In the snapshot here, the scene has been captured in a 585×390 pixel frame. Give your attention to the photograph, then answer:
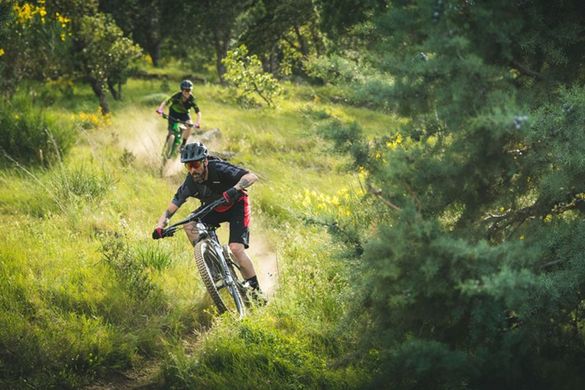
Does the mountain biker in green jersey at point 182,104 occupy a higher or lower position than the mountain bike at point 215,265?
higher

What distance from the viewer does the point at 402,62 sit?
15.0 ft

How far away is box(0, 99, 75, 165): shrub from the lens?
36.9 ft

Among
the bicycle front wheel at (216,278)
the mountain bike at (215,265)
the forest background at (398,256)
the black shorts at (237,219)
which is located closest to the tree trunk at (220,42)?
the forest background at (398,256)

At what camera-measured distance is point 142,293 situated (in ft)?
23.1

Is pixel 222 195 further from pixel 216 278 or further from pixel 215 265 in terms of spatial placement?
pixel 216 278

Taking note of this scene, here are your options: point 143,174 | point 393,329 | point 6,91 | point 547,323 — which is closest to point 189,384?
point 393,329

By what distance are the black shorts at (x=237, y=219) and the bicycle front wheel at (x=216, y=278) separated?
1.22ft

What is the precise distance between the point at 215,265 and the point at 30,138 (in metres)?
6.17

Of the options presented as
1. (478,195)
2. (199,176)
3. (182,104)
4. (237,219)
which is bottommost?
(237,219)

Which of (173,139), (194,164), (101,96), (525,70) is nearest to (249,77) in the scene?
(101,96)

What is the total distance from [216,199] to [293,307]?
5.52ft

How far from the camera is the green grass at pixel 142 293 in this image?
5648 millimetres

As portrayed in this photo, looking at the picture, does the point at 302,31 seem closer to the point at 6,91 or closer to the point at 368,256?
the point at 6,91

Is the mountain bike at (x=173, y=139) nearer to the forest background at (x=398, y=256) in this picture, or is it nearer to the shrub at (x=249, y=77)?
the forest background at (x=398, y=256)
